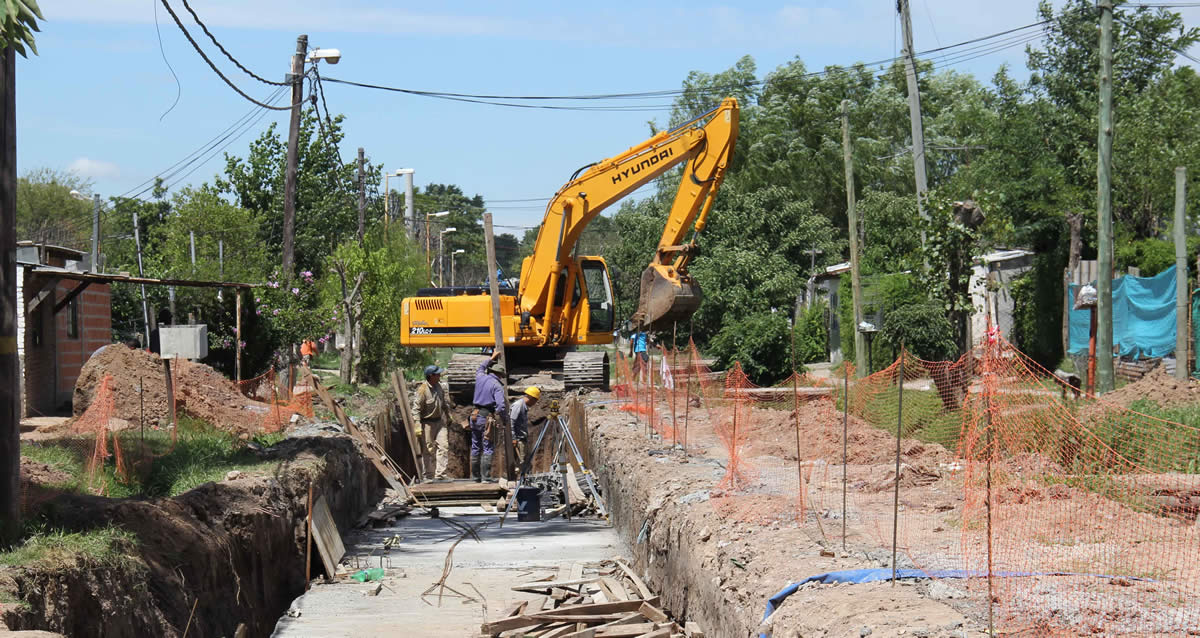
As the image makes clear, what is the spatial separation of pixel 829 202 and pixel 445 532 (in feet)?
140

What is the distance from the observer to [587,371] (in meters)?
23.0

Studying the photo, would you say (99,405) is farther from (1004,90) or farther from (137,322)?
(1004,90)

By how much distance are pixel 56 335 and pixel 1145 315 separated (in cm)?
1840

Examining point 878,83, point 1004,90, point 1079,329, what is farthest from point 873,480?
point 878,83

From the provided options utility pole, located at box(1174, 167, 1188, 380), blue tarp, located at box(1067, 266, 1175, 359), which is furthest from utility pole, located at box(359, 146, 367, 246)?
utility pole, located at box(1174, 167, 1188, 380)

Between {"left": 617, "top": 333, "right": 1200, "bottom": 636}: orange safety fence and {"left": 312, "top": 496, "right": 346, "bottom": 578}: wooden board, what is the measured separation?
4.05m

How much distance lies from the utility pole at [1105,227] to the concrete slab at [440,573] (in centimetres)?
744

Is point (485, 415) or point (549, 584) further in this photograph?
point (485, 415)

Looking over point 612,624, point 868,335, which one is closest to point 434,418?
point 612,624

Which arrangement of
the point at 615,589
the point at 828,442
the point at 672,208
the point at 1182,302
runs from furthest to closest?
1. the point at 672,208
2. the point at 1182,302
3. the point at 828,442
4. the point at 615,589

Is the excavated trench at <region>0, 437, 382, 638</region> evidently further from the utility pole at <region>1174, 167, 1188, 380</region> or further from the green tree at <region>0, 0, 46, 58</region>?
the utility pole at <region>1174, 167, 1188, 380</region>

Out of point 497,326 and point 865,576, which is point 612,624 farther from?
point 497,326

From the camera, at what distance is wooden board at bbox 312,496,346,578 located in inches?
465

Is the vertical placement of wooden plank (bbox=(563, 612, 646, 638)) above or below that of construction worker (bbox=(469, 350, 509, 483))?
below
